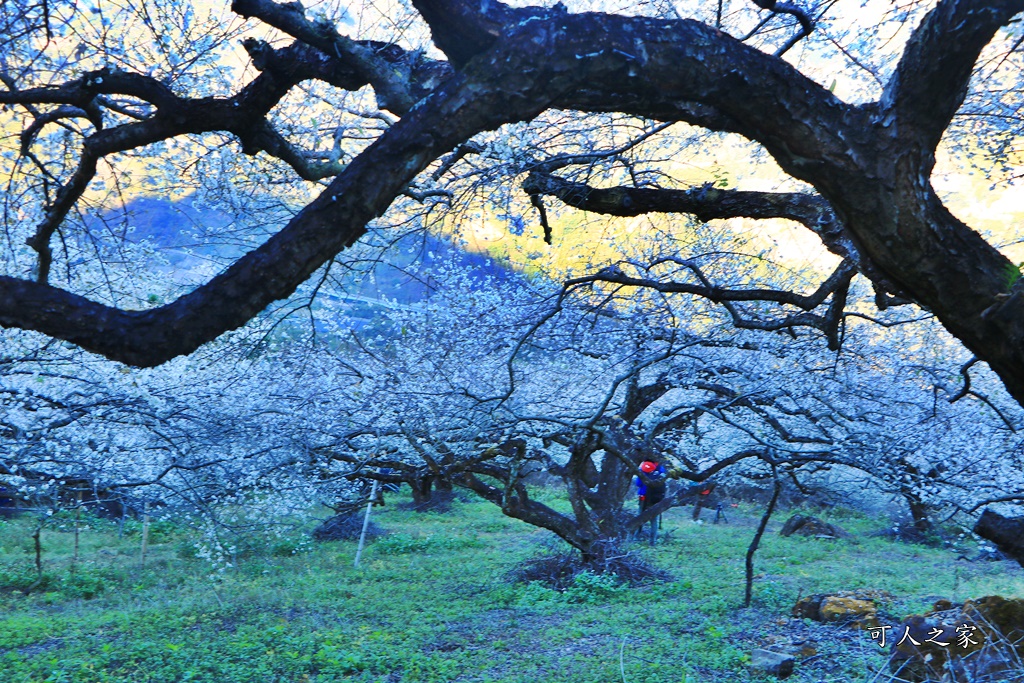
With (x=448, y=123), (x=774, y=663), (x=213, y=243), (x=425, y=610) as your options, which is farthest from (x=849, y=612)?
(x=448, y=123)

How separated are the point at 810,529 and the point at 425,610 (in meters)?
9.42

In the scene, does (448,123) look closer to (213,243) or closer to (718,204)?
(718,204)

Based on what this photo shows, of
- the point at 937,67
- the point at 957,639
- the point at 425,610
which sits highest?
the point at 937,67

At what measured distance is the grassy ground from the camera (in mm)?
6184

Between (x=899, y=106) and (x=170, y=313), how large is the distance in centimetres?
234

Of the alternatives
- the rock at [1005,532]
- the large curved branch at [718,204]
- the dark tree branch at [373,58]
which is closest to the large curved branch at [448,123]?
the dark tree branch at [373,58]

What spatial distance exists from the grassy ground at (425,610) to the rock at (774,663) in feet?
0.29

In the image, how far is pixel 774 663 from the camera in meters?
5.48

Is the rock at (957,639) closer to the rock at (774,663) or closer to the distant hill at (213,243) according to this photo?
the rock at (774,663)

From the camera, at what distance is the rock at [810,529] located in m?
14.7

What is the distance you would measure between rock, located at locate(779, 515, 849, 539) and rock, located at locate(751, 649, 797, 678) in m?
9.88

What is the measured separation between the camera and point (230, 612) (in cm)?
853

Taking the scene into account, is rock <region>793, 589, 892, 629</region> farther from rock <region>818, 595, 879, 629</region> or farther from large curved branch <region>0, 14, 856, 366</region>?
large curved branch <region>0, 14, 856, 366</region>

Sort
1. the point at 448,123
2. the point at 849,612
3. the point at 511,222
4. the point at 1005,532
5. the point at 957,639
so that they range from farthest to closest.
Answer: the point at 849,612 < the point at 511,222 < the point at 957,639 < the point at 1005,532 < the point at 448,123
